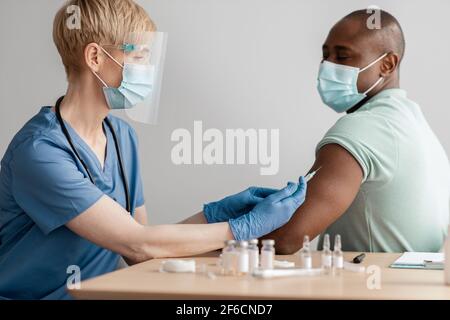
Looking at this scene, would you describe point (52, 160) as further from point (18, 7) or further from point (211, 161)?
point (18, 7)

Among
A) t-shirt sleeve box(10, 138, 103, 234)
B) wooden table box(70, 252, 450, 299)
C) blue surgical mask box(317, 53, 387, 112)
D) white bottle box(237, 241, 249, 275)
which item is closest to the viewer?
wooden table box(70, 252, 450, 299)

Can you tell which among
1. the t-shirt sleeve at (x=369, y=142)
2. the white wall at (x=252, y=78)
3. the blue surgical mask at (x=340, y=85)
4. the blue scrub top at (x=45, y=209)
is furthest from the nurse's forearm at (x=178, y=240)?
the white wall at (x=252, y=78)

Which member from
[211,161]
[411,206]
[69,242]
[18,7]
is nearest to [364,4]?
[211,161]

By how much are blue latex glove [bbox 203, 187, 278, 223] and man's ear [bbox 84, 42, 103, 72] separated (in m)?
0.49

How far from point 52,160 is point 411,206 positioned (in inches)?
38.4

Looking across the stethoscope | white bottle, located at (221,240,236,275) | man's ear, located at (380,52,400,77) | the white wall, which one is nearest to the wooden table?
white bottle, located at (221,240,236,275)

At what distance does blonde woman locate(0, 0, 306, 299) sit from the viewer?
5.85 feet

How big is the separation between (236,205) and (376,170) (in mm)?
385

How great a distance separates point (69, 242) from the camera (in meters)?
1.90

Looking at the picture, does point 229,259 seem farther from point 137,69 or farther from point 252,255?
point 137,69

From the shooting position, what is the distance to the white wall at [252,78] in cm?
288

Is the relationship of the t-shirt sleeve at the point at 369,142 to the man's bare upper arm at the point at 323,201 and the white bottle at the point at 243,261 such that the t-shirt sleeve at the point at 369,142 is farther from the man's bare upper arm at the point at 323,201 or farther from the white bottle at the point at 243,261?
the white bottle at the point at 243,261

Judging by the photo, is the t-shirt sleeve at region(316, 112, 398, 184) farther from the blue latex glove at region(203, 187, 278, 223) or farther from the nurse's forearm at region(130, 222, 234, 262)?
the nurse's forearm at region(130, 222, 234, 262)
